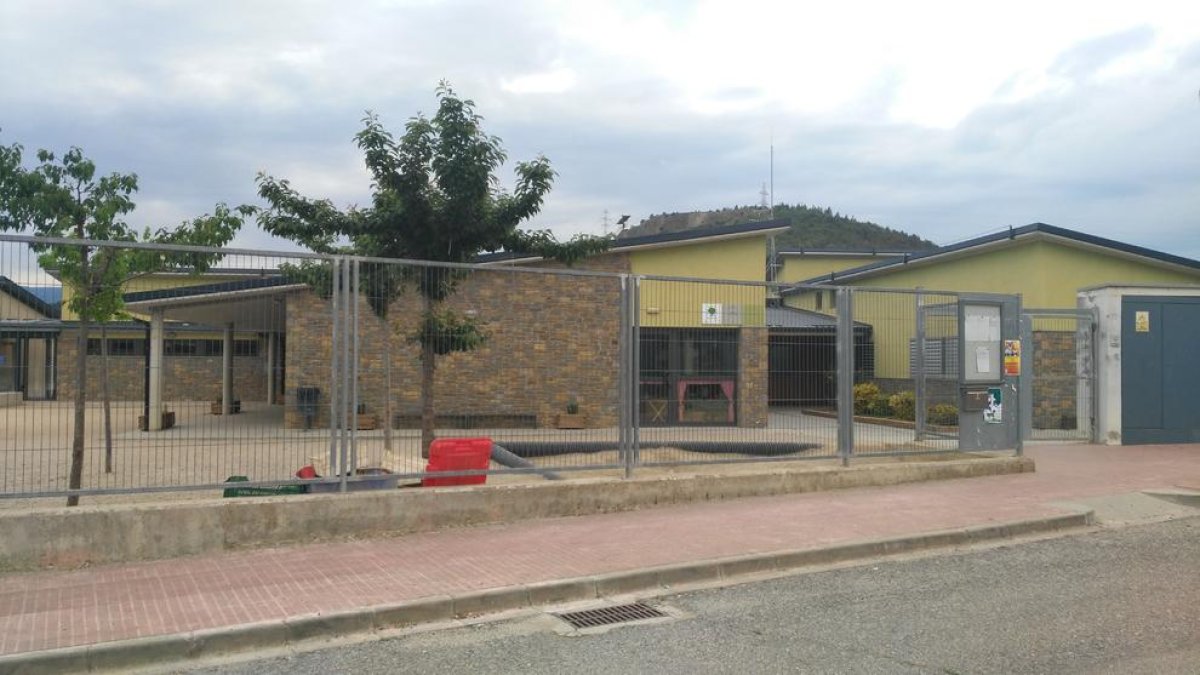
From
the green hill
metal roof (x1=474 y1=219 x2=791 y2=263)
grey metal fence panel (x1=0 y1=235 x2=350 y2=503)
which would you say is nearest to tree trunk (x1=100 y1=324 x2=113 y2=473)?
grey metal fence panel (x1=0 y1=235 x2=350 y2=503)

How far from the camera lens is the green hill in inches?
2581

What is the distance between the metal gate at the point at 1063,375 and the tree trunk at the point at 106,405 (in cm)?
1305

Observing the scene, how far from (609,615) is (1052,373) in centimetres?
1625

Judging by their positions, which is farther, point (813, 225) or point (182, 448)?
point (813, 225)

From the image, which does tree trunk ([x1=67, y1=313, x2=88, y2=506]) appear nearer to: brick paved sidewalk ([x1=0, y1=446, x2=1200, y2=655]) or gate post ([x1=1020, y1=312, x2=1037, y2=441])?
brick paved sidewalk ([x1=0, y1=446, x2=1200, y2=655])

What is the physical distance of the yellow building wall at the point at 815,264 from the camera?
3944 cm

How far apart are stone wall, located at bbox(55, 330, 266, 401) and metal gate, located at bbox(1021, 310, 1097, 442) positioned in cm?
1183

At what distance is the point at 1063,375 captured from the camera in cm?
1959

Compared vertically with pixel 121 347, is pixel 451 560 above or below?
below

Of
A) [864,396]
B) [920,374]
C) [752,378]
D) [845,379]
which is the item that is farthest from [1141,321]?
[752,378]

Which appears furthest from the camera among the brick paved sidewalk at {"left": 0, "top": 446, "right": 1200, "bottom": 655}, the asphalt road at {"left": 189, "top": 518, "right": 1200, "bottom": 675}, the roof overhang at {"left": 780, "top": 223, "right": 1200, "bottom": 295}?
the roof overhang at {"left": 780, "top": 223, "right": 1200, "bottom": 295}

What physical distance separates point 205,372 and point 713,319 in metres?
5.59

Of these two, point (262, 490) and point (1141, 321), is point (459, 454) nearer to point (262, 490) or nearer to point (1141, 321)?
point (262, 490)

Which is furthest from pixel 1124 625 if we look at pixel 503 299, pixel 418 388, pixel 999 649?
pixel 418 388
